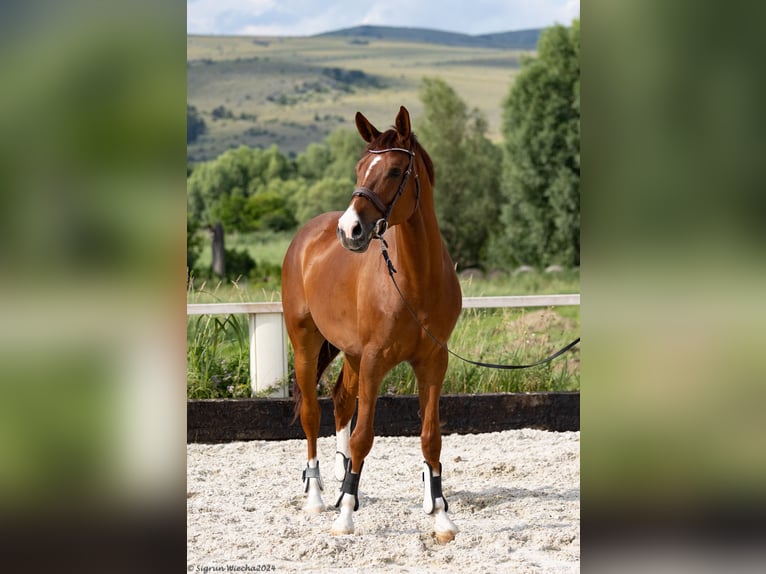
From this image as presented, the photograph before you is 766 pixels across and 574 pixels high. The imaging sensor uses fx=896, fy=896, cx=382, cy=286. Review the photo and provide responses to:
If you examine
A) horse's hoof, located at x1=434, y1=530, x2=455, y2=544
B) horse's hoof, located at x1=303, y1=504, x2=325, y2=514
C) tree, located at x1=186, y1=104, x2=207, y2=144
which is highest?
tree, located at x1=186, y1=104, x2=207, y2=144

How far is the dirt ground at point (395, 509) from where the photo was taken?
3.69m

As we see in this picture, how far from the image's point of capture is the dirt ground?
3688 millimetres

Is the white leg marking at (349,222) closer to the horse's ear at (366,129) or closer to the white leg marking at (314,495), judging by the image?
the horse's ear at (366,129)

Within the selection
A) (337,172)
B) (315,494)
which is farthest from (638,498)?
(337,172)

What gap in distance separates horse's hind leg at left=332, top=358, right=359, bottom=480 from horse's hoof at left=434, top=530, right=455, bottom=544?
0.81 m

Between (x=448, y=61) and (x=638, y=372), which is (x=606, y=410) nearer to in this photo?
(x=638, y=372)

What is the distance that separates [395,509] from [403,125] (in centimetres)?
204

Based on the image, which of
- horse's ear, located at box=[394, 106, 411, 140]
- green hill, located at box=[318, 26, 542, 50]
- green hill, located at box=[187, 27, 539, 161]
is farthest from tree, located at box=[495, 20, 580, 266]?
horse's ear, located at box=[394, 106, 411, 140]

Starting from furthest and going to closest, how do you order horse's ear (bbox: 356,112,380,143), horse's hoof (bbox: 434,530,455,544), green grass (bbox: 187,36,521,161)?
green grass (bbox: 187,36,521,161)
horse's hoof (bbox: 434,530,455,544)
horse's ear (bbox: 356,112,380,143)

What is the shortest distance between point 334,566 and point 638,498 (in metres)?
2.63

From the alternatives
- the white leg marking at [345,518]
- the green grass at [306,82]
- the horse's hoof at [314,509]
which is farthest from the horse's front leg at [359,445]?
the green grass at [306,82]

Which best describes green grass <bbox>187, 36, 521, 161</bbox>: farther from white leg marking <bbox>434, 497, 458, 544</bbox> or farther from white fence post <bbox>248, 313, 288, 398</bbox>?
white leg marking <bbox>434, 497, 458, 544</bbox>

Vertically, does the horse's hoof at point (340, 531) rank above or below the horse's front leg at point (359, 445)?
below

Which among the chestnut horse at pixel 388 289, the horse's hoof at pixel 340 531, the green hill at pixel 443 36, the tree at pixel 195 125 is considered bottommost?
the horse's hoof at pixel 340 531
